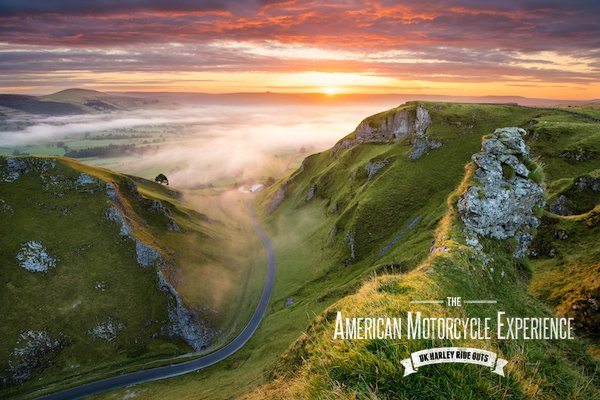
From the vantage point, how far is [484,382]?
641 cm

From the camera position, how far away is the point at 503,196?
2455cm

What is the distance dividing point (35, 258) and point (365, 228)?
403 ft

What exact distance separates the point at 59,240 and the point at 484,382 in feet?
486

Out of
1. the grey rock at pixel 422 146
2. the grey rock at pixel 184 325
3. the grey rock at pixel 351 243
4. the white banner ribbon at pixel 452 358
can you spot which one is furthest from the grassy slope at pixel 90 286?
the white banner ribbon at pixel 452 358

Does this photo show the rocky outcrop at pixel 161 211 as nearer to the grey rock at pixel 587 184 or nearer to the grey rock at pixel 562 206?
the grey rock at pixel 562 206

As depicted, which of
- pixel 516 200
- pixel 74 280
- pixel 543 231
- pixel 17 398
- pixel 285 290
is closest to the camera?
pixel 516 200

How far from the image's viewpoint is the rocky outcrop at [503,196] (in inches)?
921

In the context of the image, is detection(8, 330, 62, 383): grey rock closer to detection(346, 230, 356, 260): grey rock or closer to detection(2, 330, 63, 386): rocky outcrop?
detection(2, 330, 63, 386): rocky outcrop

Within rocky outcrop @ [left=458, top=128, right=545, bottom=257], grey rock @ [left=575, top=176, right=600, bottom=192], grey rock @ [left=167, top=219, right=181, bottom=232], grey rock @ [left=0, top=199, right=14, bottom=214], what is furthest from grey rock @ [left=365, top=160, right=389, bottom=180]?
grey rock @ [left=0, top=199, right=14, bottom=214]

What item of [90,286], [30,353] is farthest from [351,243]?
[30,353]

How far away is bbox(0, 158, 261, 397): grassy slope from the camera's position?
4082 inches

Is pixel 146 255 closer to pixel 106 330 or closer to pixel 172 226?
pixel 106 330

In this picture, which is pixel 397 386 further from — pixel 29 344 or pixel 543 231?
pixel 29 344

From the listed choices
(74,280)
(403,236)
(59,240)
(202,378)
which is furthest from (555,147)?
(59,240)
